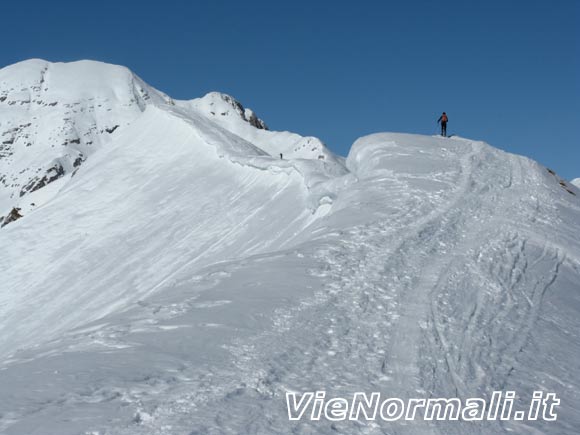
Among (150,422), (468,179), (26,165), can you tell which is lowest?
(150,422)

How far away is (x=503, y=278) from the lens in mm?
10945

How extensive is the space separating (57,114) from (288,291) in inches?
6244

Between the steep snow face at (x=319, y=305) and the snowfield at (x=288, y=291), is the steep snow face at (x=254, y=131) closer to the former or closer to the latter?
the snowfield at (x=288, y=291)

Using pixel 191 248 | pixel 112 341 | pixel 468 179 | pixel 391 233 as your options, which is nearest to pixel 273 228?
pixel 191 248

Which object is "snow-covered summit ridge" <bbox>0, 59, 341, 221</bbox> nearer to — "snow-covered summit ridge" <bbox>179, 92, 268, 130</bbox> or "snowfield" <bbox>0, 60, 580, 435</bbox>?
"snow-covered summit ridge" <bbox>179, 92, 268, 130</bbox>

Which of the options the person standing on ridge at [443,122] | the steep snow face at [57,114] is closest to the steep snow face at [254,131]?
the steep snow face at [57,114]

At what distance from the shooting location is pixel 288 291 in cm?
945

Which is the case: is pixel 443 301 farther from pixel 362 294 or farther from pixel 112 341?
pixel 112 341

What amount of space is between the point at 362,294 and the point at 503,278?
275cm

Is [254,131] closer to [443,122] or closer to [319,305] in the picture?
[443,122]

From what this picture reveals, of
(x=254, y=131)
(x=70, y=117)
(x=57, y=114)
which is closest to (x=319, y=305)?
(x=254, y=131)

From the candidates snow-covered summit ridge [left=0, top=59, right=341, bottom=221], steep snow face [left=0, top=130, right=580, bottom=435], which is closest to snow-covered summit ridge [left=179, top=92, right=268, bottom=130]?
snow-covered summit ridge [left=0, top=59, right=341, bottom=221]

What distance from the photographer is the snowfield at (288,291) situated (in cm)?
632

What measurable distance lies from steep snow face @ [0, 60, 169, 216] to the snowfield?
119m
